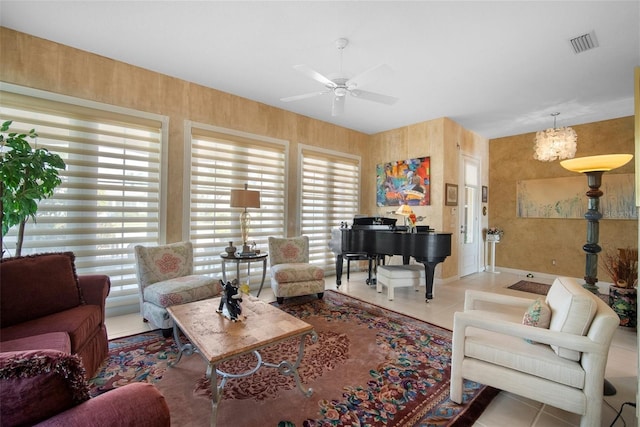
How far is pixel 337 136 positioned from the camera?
5.47 metres

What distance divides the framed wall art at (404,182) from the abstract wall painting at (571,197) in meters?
2.40

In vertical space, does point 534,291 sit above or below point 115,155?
below

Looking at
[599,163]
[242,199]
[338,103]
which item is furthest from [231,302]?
[599,163]

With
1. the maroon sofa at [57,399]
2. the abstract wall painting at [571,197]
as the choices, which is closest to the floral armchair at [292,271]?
the maroon sofa at [57,399]

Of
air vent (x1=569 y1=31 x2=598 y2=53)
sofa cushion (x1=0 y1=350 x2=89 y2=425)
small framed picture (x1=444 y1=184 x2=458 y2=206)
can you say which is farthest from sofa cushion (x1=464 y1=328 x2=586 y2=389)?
small framed picture (x1=444 y1=184 x2=458 y2=206)

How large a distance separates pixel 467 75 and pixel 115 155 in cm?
436

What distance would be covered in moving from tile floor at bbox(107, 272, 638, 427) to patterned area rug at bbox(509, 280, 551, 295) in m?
0.16

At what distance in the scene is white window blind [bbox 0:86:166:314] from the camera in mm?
2816

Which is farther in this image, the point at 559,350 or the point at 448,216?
the point at 448,216

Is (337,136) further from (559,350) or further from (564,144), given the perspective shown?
(559,350)

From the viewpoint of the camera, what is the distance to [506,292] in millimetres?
4445

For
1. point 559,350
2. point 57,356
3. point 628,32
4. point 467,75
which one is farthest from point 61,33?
point 628,32

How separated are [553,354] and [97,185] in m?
4.34

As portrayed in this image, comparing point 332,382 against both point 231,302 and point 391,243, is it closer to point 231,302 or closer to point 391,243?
point 231,302
